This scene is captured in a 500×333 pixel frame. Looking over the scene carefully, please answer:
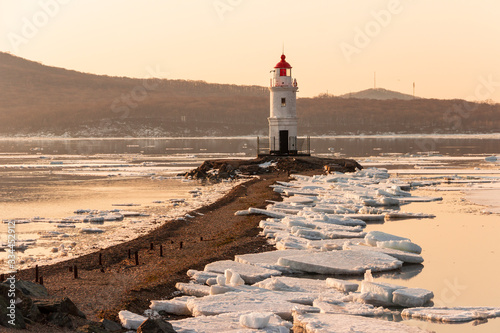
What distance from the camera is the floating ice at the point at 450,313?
398 inches

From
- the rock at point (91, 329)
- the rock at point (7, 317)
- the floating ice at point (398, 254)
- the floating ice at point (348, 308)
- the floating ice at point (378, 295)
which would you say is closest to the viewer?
the rock at point (7, 317)

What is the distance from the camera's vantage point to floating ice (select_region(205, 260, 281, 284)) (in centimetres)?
1214

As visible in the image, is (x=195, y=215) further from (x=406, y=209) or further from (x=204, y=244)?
(x=406, y=209)

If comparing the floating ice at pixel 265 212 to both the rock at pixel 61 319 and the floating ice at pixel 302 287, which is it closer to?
the floating ice at pixel 302 287

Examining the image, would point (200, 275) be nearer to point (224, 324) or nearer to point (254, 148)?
point (224, 324)

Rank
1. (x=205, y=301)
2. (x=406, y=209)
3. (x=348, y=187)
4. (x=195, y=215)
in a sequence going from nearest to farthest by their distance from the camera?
(x=205, y=301) → (x=195, y=215) → (x=406, y=209) → (x=348, y=187)

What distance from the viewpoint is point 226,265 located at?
12.9 meters

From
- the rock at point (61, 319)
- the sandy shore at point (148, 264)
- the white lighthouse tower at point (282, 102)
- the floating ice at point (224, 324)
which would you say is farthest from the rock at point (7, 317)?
the white lighthouse tower at point (282, 102)

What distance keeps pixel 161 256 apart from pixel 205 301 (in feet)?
14.9

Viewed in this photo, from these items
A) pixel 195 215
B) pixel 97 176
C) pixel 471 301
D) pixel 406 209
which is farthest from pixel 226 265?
pixel 97 176

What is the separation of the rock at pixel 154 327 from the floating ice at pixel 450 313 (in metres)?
4.03

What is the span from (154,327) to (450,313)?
485 centimetres

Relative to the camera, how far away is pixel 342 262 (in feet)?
44.2

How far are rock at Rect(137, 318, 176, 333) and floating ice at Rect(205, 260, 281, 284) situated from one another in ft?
11.9
